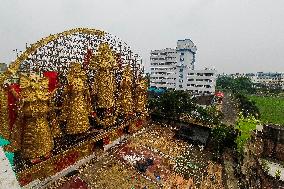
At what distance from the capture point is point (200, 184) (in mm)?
15773

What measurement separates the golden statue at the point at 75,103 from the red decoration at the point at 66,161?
1257 mm

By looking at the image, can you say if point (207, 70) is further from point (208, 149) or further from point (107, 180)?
point (107, 180)

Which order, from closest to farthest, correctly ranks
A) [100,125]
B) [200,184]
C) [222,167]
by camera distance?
[200,184] < [100,125] < [222,167]

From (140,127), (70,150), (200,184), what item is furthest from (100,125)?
(200,184)

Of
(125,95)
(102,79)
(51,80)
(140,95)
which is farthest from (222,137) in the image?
(51,80)

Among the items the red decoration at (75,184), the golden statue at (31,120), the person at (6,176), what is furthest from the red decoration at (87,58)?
the person at (6,176)

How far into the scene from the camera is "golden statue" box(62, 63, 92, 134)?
579 inches

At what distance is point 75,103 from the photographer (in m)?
14.8

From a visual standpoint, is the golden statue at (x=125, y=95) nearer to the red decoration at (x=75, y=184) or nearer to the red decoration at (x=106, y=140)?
the red decoration at (x=106, y=140)

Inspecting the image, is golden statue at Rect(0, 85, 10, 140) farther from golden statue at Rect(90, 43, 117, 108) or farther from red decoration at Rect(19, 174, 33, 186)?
golden statue at Rect(90, 43, 117, 108)

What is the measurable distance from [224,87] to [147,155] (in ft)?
220

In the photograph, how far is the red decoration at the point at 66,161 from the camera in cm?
1421

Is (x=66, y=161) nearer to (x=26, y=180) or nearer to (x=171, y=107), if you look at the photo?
(x=26, y=180)

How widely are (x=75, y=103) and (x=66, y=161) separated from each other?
3.11 meters
